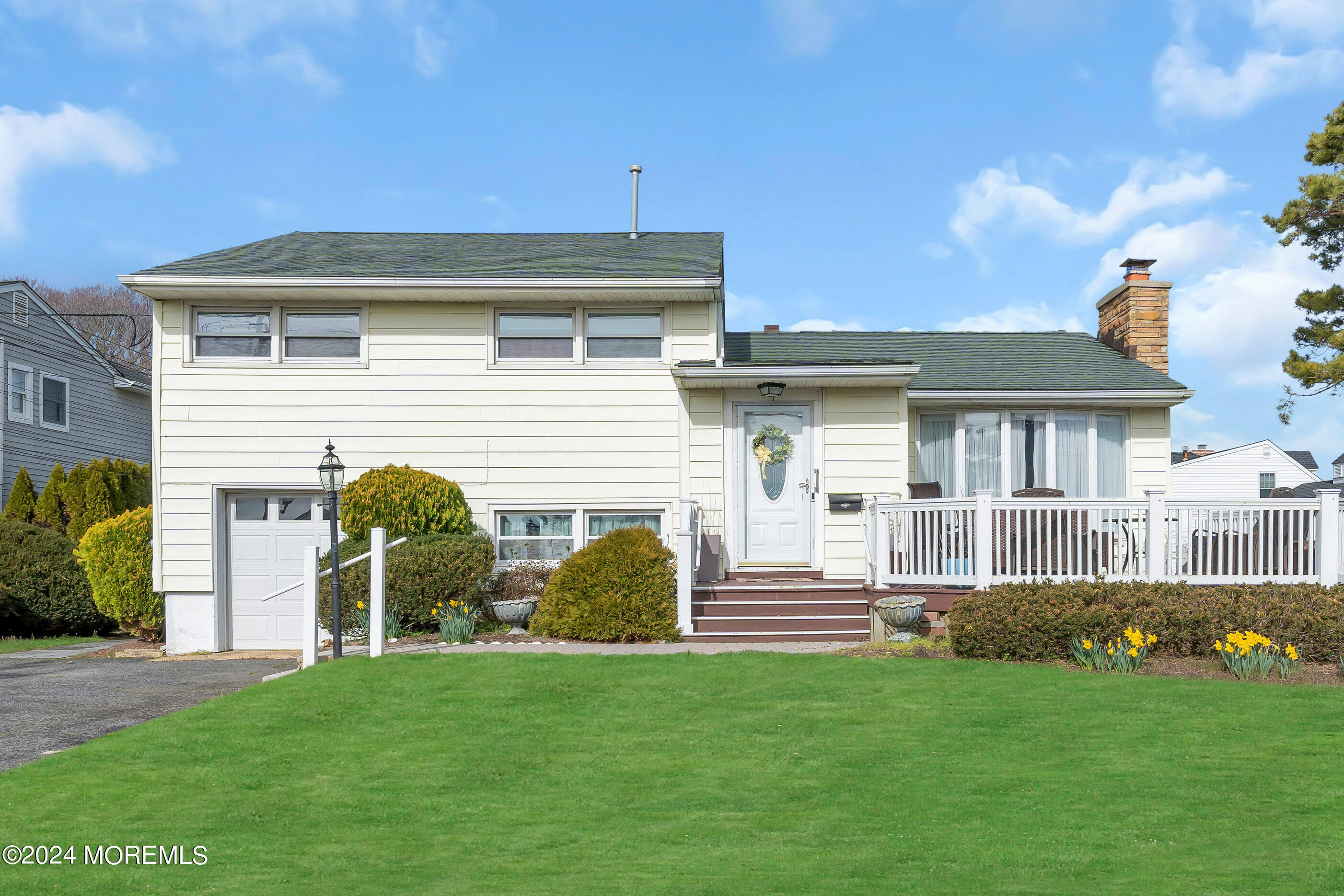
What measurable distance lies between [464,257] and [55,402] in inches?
562

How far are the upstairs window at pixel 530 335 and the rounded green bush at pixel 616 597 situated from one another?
3.47 m

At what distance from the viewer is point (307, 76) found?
1303 cm

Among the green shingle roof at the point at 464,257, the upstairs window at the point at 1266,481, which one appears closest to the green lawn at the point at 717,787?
the green shingle roof at the point at 464,257

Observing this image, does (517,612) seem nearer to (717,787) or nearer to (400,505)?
(400,505)

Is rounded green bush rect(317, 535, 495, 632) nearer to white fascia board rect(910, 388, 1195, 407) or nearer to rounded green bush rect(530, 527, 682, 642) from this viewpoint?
rounded green bush rect(530, 527, 682, 642)

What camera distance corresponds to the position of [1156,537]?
10.5 metres

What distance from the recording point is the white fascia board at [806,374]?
40.8ft

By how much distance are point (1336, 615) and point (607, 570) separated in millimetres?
7032

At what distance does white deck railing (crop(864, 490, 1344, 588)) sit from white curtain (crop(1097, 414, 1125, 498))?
3.24 metres

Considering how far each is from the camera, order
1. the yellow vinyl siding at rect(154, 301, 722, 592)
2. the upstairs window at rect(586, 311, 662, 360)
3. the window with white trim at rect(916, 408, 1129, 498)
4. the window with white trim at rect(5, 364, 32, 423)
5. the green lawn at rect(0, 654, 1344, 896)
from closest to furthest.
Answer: the green lawn at rect(0, 654, 1344, 896)
the yellow vinyl siding at rect(154, 301, 722, 592)
the upstairs window at rect(586, 311, 662, 360)
the window with white trim at rect(916, 408, 1129, 498)
the window with white trim at rect(5, 364, 32, 423)

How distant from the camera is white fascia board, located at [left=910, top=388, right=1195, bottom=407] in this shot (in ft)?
45.1

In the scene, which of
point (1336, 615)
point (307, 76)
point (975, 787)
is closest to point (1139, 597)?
point (1336, 615)

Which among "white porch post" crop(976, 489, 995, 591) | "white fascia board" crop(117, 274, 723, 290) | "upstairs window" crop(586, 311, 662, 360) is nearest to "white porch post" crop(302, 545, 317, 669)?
"white fascia board" crop(117, 274, 723, 290)

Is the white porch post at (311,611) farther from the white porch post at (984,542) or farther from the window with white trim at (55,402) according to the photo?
the window with white trim at (55,402)
